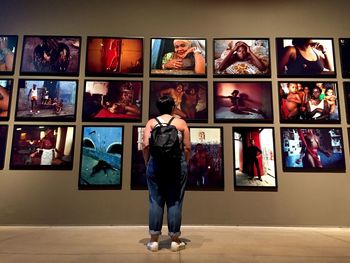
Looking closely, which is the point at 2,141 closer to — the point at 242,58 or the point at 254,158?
the point at 254,158

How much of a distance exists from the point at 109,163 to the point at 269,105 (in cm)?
240

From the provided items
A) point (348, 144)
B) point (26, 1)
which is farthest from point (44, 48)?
point (348, 144)

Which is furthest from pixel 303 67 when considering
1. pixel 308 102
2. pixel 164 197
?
pixel 164 197

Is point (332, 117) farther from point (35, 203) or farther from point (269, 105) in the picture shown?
point (35, 203)

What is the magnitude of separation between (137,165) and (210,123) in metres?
1.17

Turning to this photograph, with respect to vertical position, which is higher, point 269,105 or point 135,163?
point 269,105

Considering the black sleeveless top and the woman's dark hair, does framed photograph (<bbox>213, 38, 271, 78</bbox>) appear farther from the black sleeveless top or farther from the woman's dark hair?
the woman's dark hair

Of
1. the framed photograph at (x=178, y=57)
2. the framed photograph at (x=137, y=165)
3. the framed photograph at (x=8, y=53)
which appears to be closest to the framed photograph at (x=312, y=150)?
the framed photograph at (x=178, y=57)

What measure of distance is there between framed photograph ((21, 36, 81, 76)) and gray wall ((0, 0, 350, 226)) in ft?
0.38

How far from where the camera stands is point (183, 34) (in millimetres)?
4227

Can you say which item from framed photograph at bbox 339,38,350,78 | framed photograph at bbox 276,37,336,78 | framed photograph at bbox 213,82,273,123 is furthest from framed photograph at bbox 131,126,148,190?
framed photograph at bbox 339,38,350,78

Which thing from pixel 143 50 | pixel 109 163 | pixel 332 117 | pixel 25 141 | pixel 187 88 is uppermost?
pixel 143 50

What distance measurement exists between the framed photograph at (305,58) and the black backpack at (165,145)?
8.13 ft

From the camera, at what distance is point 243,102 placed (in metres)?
4.00
